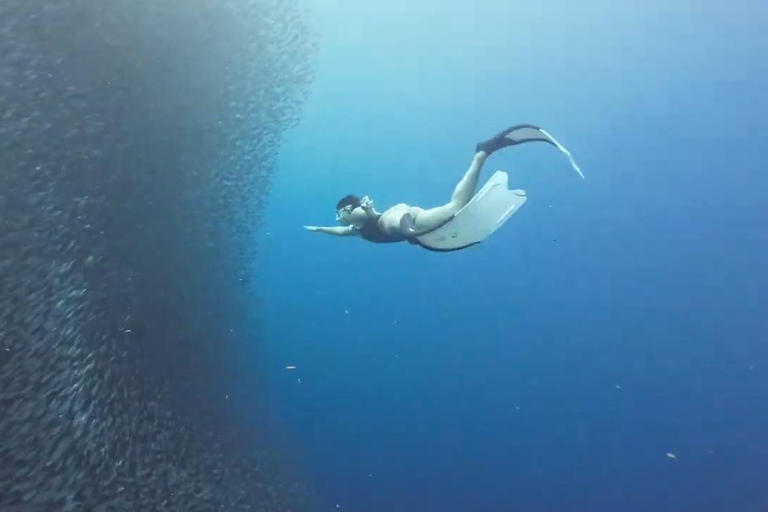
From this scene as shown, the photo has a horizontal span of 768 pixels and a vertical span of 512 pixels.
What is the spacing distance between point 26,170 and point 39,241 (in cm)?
70

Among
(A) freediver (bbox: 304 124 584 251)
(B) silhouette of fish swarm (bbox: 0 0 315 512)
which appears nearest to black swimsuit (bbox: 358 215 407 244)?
(A) freediver (bbox: 304 124 584 251)

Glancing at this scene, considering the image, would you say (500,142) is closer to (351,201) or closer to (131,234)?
(351,201)

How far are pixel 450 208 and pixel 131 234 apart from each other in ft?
14.8

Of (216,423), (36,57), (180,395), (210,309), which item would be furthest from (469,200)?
(210,309)

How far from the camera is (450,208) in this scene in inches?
199

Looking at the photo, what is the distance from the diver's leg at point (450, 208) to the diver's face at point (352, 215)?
63 centimetres

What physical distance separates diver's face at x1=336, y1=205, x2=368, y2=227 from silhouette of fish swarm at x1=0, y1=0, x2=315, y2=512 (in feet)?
9.19

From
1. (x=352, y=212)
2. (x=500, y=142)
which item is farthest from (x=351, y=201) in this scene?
(x=500, y=142)

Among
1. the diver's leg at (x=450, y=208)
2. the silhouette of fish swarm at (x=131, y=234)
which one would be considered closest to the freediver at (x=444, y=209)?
the diver's leg at (x=450, y=208)

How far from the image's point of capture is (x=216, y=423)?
8.95 m

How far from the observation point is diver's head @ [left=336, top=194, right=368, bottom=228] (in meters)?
5.73

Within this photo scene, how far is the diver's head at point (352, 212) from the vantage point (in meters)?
5.73

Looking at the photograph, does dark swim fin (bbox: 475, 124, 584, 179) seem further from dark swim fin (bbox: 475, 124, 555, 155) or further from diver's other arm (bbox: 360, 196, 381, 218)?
diver's other arm (bbox: 360, 196, 381, 218)

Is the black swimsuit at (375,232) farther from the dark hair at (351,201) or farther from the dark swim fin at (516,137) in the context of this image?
the dark swim fin at (516,137)
